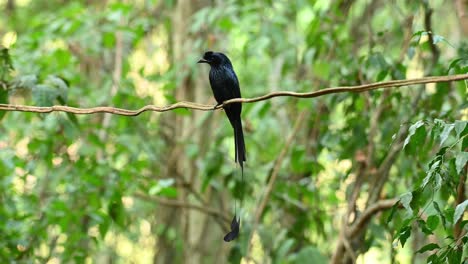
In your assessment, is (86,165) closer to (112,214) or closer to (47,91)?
(112,214)

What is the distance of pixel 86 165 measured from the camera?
158 inches

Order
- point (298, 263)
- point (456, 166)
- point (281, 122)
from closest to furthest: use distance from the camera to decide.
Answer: point (456, 166), point (298, 263), point (281, 122)

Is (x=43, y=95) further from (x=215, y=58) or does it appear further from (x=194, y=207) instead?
(x=194, y=207)

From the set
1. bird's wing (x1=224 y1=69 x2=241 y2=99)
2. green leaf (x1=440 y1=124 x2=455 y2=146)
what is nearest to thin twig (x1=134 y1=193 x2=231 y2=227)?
bird's wing (x1=224 y1=69 x2=241 y2=99)

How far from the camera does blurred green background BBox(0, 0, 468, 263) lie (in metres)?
3.52

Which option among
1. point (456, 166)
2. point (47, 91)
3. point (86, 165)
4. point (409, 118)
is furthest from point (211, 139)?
point (456, 166)

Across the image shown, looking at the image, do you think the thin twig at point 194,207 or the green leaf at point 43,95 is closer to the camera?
the green leaf at point 43,95

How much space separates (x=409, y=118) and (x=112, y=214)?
1720 millimetres

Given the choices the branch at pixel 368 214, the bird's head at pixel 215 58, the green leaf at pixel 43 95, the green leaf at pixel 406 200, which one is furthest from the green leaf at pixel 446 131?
the green leaf at pixel 43 95

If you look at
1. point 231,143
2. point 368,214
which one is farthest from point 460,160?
→ point 231,143

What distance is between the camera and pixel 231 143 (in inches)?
261

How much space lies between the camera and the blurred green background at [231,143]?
3.52 metres

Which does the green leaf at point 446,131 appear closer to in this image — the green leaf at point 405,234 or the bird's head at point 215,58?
the green leaf at point 405,234

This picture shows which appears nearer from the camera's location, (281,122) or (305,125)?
(305,125)
